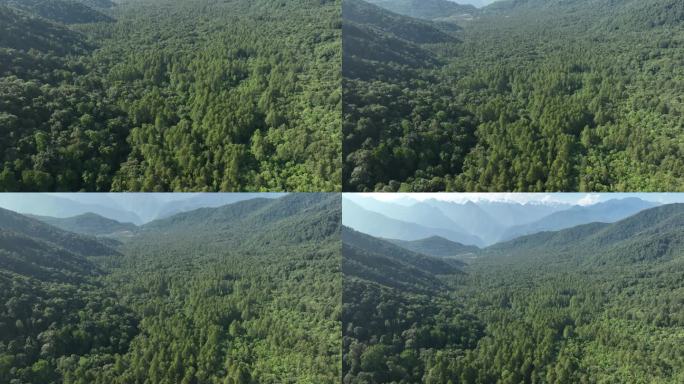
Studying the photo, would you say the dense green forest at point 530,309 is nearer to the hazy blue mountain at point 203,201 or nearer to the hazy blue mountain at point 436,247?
the hazy blue mountain at point 436,247

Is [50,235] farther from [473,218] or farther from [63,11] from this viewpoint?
[473,218]

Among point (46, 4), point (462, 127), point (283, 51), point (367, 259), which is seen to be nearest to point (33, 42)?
point (46, 4)

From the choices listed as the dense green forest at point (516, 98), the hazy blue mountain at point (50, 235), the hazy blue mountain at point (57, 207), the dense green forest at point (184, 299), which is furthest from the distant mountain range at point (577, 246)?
the hazy blue mountain at point (50, 235)

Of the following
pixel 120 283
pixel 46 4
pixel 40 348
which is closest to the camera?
pixel 40 348

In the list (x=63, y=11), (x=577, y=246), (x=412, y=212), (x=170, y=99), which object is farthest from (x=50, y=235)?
(x=577, y=246)

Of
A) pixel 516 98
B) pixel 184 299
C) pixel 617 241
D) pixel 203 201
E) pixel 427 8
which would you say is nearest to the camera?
pixel 203 201

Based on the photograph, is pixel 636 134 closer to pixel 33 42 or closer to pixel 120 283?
pixel 120 283
